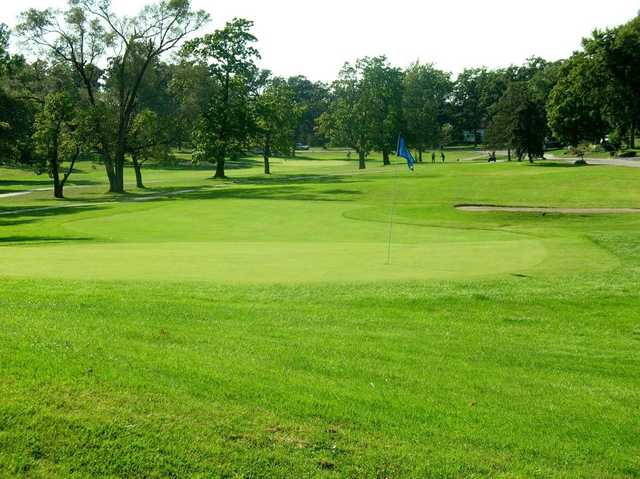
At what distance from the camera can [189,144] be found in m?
71.4

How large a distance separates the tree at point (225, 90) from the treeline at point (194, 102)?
0.12 m

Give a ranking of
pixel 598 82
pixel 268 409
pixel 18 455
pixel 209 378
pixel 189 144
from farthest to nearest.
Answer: pixel 598 82
pixel 189 144
pixel 209 378
pixel 268 409
pixel 18 455

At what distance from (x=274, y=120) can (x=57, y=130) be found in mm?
30381

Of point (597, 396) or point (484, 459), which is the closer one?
point (484, 459)

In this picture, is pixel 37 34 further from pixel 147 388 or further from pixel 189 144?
pixel 147 388

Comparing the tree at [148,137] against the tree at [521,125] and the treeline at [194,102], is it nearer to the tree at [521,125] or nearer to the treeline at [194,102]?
the treeline at [194,102]

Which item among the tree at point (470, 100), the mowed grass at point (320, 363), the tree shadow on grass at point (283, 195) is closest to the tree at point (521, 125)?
the tree shadow on grass at point (283, 195)

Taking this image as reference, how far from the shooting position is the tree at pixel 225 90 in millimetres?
72812

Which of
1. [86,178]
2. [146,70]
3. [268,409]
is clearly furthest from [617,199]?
[86,178]

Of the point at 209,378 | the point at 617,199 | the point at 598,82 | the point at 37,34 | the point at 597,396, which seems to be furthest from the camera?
the point at 598,82

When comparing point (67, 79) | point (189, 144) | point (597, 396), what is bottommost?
point (597, 396)

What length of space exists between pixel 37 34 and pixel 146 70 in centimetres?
998

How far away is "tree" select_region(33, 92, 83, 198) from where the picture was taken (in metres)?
55.9

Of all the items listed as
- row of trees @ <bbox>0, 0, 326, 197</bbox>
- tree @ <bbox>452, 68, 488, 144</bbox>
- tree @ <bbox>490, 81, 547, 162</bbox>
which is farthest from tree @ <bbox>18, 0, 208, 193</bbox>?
tree @ <bbox>452, 68, 488, 144</bbox>
